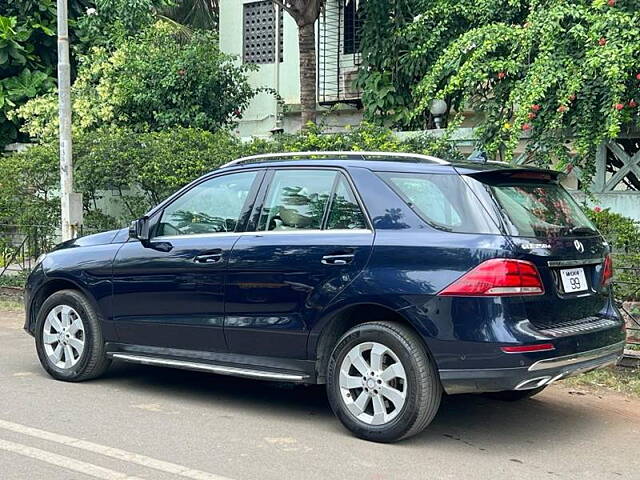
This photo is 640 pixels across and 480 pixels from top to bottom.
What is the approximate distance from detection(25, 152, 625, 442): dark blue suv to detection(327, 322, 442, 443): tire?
10 mm

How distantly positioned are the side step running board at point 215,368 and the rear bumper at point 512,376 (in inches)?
43.8

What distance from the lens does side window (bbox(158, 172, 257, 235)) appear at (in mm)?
6188

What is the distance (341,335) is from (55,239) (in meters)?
7.80

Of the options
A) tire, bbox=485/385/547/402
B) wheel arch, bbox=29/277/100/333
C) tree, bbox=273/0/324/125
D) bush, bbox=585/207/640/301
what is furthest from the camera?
tree, bbox=273/0/324/125

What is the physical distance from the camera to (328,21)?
15.8 metres

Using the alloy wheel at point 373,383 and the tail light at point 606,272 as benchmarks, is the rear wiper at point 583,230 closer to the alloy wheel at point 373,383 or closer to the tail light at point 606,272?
the tail light at point 606,272

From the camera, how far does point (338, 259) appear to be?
5.44m

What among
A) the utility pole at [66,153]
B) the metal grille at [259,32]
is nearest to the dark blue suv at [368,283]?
the utility pole at [66,153]

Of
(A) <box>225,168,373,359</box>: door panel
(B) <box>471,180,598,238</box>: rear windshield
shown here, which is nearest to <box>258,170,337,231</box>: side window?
(A) <box>225,168,373,359</box>: door panel

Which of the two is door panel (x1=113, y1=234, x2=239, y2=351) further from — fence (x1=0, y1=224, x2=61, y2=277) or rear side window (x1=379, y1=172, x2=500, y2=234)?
fence (x1=0, y1=224, x2=61, y2=277)

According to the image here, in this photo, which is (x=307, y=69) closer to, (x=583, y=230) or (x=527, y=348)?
(x=583, y=230)

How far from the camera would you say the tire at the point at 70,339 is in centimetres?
675

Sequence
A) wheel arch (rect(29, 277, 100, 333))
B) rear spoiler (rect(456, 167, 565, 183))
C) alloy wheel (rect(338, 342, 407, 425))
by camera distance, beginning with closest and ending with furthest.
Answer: alloy wheel (rect(338, 342, 407, 425)) → rear spoiler (rect(456, 167, 565, 183)) → wheel arch (rect(29, 277, 100, 333))

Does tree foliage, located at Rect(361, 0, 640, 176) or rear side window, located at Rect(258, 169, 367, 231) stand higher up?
tree foliage, located at Rect(361, 0, 640, 176)
